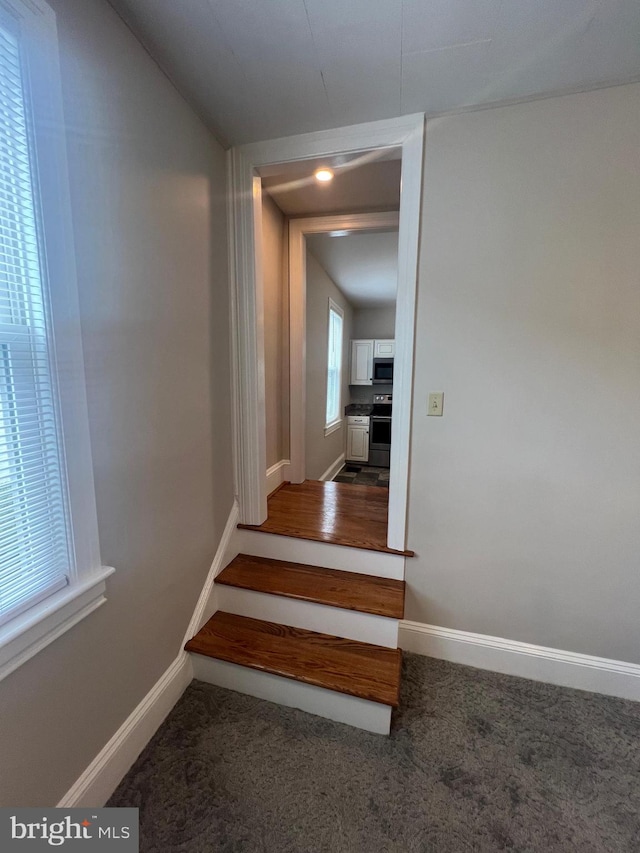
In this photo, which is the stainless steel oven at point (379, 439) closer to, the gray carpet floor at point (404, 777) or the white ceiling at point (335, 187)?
the white ceiling at point (335, 187)

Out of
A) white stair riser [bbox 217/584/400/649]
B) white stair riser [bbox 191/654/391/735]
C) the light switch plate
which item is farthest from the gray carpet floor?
the light switch plate

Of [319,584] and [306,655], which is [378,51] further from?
[306,655]

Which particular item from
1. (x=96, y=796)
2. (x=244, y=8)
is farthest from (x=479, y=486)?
(x=244, y=8)

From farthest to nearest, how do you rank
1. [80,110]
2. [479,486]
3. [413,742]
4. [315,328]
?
[315,328] → [479,486] → [413,742] → [80,110]

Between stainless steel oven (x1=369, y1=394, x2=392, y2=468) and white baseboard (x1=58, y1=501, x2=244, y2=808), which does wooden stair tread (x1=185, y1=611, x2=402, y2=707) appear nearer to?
white baseboard (x1=58, y1=501, x2=244, y2=808)

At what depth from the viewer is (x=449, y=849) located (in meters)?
1.01

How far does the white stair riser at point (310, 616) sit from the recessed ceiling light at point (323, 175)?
2208 millimetres


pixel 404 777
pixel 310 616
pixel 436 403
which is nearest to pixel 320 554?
pixel 310 616

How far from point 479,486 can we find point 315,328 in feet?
7.75

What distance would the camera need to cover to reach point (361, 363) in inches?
222

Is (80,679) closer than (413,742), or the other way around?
(80,679)

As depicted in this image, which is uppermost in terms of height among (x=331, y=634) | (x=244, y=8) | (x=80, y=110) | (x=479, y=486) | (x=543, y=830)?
(x=244, y=8)

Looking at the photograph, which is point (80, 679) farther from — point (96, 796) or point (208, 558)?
point (208, 558)

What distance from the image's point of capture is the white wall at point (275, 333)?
229 cm
